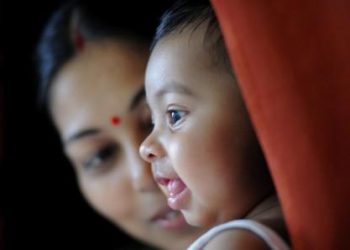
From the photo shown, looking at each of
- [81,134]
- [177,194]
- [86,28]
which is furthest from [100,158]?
[177,194]

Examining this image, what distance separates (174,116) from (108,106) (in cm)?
26

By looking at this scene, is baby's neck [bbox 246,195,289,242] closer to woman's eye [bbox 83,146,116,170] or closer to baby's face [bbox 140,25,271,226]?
baby's face [bbox 140,25,271,226]

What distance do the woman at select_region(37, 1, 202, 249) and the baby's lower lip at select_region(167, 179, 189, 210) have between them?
17 centimetres

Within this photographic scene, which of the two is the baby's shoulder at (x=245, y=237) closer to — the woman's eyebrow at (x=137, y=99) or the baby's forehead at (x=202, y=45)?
the baby's forehead at (x=202, y=45)

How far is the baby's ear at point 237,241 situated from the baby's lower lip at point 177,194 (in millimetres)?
70

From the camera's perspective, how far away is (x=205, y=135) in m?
0.52

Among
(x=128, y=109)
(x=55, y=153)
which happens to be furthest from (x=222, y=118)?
(x=55, y=153)

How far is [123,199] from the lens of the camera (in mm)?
796

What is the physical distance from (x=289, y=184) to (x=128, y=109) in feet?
1.20

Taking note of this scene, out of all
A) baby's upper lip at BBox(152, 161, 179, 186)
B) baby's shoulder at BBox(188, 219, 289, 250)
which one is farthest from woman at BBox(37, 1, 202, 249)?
baby's shoulder at BBox(188, 219, 289, 250)

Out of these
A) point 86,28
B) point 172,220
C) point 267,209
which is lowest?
point 172,220

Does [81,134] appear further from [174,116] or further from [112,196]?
[174,116]

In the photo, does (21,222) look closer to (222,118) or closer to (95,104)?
(95,104)

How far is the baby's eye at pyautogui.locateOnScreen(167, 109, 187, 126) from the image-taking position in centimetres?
53
